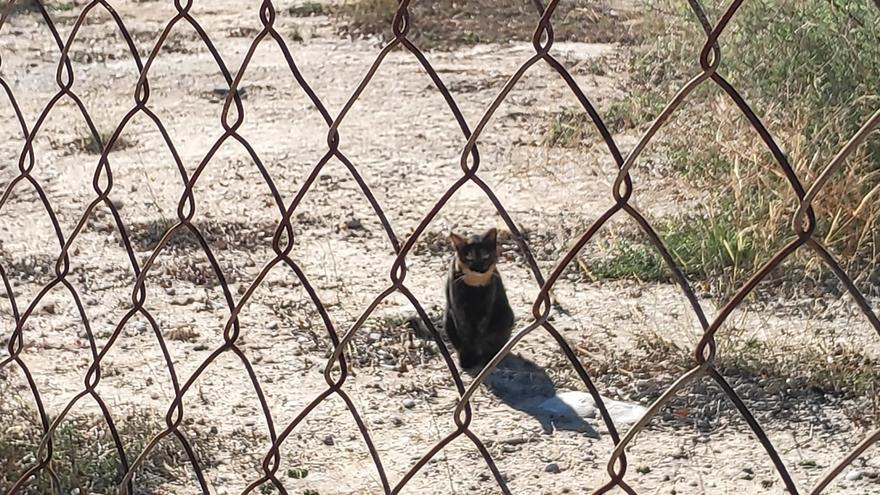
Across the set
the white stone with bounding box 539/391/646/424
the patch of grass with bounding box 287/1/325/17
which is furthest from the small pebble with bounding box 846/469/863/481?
the patch of grass with bounding box 287/1/325/17

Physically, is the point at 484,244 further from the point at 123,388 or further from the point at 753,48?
the point at 753,48

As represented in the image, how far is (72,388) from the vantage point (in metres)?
4.18

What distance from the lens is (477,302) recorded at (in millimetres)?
4516

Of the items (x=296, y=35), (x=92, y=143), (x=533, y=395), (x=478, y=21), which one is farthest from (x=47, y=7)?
(x=533, y=395)

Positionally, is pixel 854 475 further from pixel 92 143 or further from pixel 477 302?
pixel 92 143

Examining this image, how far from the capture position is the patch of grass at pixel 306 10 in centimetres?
1109

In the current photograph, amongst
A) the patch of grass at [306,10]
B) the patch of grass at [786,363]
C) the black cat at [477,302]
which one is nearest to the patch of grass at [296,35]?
the patch of grass at [306,10]

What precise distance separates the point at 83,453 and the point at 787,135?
3.18m

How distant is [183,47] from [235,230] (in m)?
4.69

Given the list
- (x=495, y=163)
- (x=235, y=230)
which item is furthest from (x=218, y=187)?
(x=495, y=163)

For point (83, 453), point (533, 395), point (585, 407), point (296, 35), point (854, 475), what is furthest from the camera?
point (296, 35)

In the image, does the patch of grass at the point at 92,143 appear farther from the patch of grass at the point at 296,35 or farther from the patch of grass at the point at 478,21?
the patch of grass at the point at 296,35

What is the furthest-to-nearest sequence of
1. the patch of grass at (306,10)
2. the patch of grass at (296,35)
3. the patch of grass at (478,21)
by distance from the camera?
the patch of grass at (306,10) < the patch of grass at (296,35) < the patch of grass at (478,21)

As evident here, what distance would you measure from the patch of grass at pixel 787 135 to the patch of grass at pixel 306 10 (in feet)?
18.1
